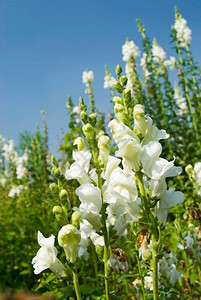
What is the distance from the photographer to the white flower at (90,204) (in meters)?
1.46

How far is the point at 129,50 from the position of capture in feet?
30.8

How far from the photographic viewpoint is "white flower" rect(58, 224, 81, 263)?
4.49 feet

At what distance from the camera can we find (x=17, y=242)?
4.10 metres

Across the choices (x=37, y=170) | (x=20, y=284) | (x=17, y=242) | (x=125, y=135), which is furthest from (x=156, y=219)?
(x=37, y=170)

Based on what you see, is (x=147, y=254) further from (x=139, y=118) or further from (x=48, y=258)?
(x=139, y=118)

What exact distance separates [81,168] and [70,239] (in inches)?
12.6

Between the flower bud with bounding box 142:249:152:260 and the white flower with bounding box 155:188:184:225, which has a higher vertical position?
the white flower with bounding box 155:188:184:225

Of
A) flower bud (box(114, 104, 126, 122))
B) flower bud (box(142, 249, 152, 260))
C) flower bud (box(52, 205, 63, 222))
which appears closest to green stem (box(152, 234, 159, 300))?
flower bud (box(142, 249, 152, 260))

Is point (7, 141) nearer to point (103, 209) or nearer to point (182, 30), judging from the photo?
point (182, 30)

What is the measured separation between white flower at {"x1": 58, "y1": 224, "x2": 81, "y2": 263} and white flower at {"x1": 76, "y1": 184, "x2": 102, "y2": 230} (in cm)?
10

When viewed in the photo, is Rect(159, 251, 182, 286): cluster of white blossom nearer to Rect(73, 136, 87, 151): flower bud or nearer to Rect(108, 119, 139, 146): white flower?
Rect(73, 136, 87, 151): flower bud

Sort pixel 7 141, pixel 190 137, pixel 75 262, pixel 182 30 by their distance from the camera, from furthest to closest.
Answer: pixel 7 141 → pixel 182 30 → pixel 190 137 → pixel 75 262

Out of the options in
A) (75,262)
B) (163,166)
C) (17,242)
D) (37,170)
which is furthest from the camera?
(37,170)

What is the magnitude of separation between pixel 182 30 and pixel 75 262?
26.7ft
